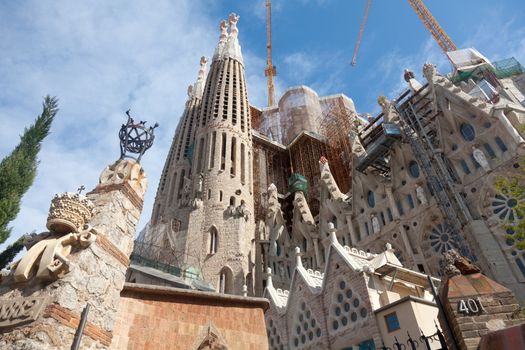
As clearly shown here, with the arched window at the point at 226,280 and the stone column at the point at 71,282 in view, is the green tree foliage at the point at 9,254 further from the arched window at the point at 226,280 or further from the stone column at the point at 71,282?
the arched window at the point at 226,280

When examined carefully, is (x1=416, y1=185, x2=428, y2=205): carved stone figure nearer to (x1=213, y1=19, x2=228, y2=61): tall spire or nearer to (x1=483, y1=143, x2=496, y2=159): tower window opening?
(x1=483, y1=143, x2=496, y2=159): tower window opening

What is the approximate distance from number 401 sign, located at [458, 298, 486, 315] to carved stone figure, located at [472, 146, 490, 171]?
1230cm

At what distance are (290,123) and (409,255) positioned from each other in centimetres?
2699

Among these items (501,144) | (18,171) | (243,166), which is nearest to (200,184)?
(243,166)

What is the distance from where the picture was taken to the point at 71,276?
392 cm

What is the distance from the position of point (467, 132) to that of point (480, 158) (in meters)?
1.91

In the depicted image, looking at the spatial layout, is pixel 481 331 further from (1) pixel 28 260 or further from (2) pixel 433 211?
(2) pixel 433 211

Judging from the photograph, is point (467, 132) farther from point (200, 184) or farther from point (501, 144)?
point (200, 184)

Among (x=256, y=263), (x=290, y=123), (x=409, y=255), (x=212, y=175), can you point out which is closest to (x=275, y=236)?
(x=256, y=263)

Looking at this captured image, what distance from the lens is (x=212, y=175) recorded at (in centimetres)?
2616

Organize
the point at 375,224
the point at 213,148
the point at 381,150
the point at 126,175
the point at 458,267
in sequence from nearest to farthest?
1. the point at 126,175
2. the point at 458,267
3. the point at 375,224
4. the point at 381,150
5. the point at 213,148

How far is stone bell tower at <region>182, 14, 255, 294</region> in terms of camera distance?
21422 millimetres

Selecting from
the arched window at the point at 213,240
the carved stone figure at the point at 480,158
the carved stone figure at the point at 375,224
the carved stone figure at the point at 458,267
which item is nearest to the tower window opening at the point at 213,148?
the arched window at the point at 213,240

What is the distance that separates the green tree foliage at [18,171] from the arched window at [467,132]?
662 inches
